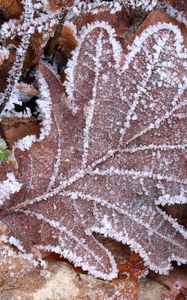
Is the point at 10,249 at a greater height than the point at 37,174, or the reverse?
the point at 37,174

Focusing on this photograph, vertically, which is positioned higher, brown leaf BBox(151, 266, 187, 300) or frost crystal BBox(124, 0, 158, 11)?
frost crystal BBox(124, 0, 158, 11)

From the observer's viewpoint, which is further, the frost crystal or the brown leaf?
the brown leaf

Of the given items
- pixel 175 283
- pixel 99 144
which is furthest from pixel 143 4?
pixel 175 283

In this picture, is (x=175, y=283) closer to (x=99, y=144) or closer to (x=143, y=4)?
(x=99, y=144)

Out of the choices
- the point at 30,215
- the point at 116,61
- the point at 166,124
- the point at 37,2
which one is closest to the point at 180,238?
the point at 166,124

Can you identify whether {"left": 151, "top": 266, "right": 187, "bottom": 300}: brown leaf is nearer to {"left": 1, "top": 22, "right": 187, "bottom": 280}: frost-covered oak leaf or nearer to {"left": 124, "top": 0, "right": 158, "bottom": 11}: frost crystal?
{"left": 1, "top": 22, "right": 187, "bottom": 280}: frost-covered oak leaf

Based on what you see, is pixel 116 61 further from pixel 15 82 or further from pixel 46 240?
pixel 46 240

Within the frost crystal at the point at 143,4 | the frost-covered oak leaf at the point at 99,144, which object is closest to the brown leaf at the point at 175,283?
the frost-covered oak leaf at the point at 99,144

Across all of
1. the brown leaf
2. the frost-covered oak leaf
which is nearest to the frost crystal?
the frost-covered oak leaf
